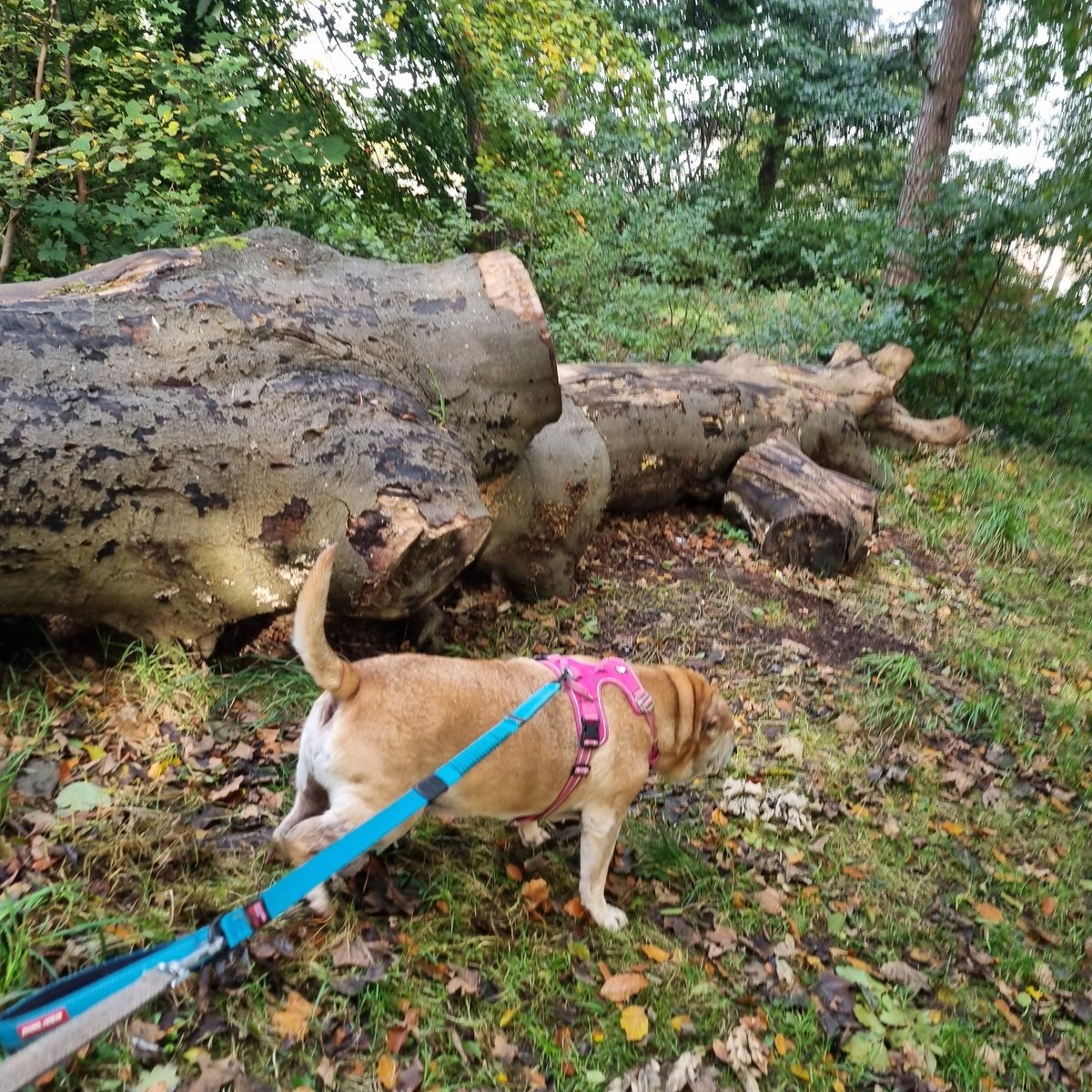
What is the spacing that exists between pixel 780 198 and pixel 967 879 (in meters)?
18.8

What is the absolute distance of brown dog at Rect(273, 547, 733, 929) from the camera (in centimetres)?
259

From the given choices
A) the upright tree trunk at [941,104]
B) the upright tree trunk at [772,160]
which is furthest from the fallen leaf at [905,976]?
the upright tree trunk at [772,160]

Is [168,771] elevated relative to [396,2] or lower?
lower

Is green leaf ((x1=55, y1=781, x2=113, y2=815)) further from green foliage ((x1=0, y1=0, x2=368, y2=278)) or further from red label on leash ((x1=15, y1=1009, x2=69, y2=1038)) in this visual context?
green foliage ((x1=0, y1=0, x2=368, y2=278))

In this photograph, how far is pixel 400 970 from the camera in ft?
8.95

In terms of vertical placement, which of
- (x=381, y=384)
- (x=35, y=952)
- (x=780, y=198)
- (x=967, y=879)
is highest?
(x=780, y=198)

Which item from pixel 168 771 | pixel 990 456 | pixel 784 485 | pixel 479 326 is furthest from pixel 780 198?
pixel 168 771

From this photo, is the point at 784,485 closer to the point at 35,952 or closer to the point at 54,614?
the point at 54,614

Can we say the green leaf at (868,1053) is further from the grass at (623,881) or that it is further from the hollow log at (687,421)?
the hollow log at (687,421)

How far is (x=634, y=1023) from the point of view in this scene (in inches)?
A: 111

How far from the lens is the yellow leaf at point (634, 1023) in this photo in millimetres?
2773

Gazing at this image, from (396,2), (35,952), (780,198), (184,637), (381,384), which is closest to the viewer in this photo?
(35,952)

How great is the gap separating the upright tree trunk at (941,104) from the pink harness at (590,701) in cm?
1001

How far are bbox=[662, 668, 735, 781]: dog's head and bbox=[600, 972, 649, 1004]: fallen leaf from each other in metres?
0.86
